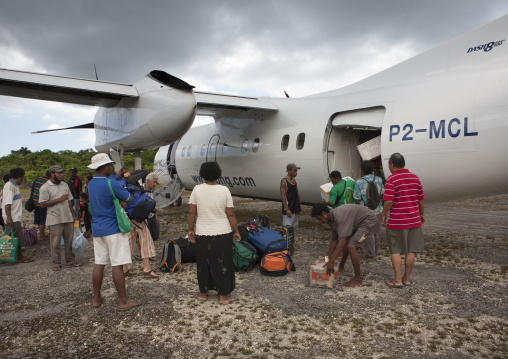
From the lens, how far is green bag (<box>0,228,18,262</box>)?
5.93m

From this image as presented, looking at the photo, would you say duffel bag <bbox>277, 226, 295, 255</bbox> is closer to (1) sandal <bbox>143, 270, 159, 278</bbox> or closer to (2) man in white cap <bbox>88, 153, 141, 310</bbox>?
(1) sandal <bbox>143, 270, 159, 278</bbox>

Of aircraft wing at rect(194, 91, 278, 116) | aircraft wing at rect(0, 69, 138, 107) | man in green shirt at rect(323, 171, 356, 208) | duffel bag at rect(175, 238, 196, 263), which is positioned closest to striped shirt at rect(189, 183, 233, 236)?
duffel bag at rect(175, 238, 196, 263)

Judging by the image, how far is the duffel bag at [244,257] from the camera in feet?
17.1

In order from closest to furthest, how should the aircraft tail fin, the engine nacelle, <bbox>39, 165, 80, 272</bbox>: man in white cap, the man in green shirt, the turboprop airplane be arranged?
the turboprop airplane → the aircraft tail fin → <bbox>39, 165, 80, 272</bbox>: man in white cap → the man in green shirt → the engine nacelle

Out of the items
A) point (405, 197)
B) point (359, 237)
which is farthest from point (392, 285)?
point (405, 197)

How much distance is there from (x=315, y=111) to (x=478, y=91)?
125 inches

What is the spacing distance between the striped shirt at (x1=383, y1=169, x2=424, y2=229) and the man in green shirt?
133 centimetres

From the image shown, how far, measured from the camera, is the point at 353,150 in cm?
751

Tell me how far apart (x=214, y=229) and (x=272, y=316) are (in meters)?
1.15

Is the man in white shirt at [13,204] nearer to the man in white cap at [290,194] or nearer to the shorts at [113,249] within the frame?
the shorts at [113,249]

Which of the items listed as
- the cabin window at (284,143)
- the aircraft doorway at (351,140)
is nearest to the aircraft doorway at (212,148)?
the cabin window at (284,143)

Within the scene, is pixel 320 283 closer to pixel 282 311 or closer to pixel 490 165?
pixel 282 311

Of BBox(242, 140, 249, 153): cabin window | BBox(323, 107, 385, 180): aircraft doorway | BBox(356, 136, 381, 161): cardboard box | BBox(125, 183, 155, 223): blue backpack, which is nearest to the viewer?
BBox(125, 183, 155, 223): blue backpack

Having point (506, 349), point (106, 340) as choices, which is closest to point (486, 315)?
point (506, 349)
